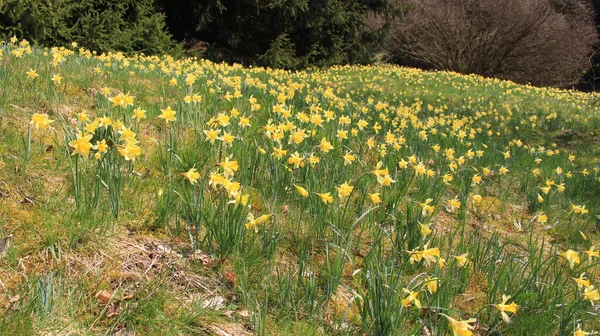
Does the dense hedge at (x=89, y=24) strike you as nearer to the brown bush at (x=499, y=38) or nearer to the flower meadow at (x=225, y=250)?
the flower meadow at (x=225, y=250)

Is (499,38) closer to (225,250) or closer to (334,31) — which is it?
(334,31)

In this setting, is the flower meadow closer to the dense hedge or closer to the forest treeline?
the dense hedge

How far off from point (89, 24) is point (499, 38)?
16.2 metres

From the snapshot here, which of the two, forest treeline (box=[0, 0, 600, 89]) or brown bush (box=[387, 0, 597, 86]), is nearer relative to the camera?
forest treeline (box=[0, 0, 600, 89])

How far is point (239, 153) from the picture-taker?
2820 millimetres

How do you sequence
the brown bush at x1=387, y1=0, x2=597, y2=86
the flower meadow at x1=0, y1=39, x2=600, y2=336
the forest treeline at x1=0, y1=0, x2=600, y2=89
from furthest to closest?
the brown bush at x1=387, y1=0, x2=597, y2=86
the forest treeline at x1=0, y1=0, x2=600, y2=89
the flower meadow at x1=0, y1=39, x2=600, y2=336

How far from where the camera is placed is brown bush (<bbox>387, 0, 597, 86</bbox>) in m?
19.2

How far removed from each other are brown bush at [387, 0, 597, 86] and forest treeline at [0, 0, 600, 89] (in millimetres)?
42

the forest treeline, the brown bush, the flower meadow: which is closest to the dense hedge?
the forest treeline

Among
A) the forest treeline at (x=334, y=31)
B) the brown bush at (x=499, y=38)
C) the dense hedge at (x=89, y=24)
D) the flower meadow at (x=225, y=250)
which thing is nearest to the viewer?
the flower meadow at (x=225, y=250)

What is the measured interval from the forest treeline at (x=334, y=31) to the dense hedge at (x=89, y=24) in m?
0.02

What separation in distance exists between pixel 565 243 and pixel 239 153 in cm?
250

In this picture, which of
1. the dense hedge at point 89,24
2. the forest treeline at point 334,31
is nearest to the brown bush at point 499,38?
the forest treeline at point 334,31

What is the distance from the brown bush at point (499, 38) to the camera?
63.0 ft
